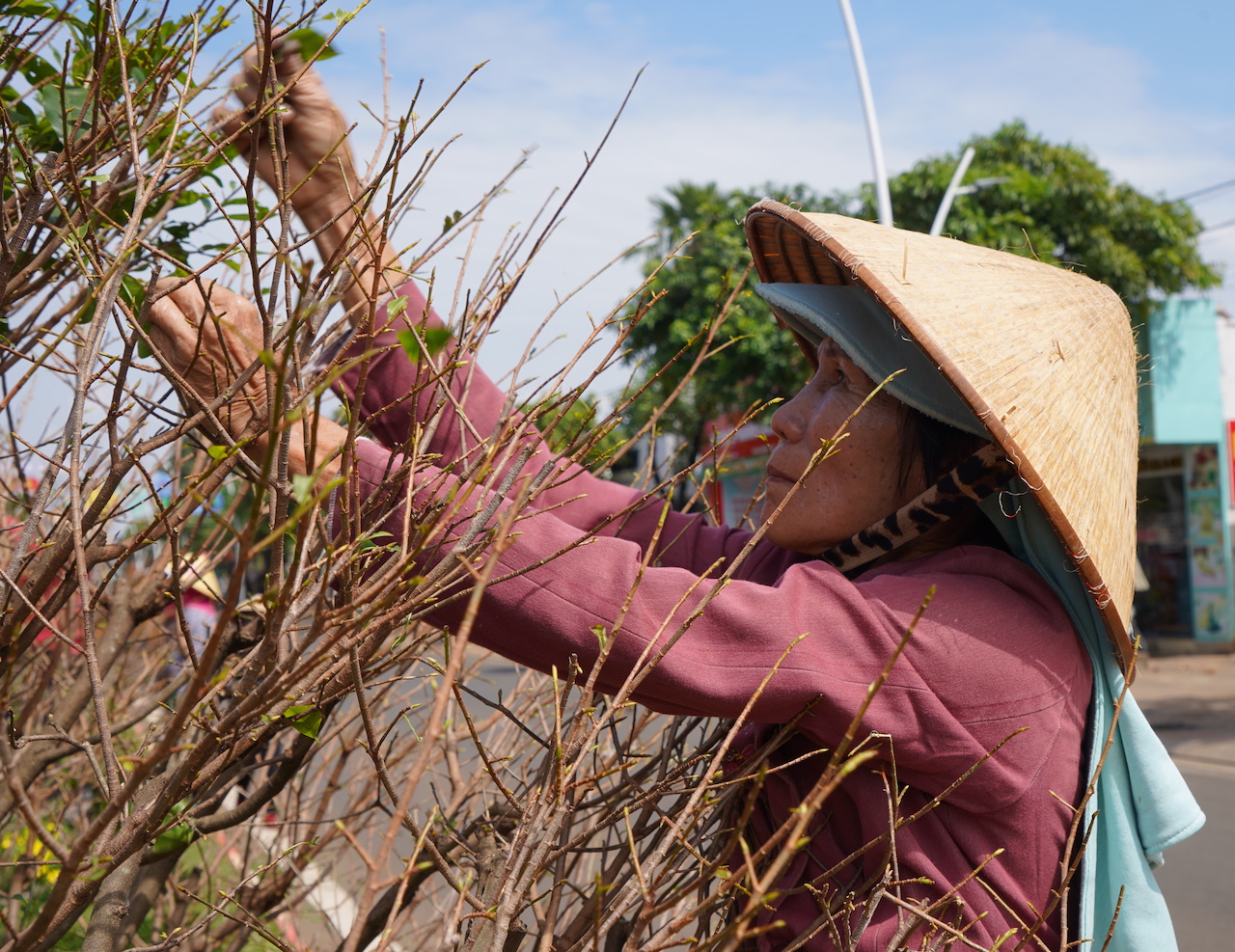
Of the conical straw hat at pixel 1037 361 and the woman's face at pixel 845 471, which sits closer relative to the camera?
the conical straw hat at pixel 1037 361

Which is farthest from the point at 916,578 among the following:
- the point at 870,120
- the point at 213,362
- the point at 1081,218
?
the point at 1081,218

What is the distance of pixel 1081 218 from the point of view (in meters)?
13.0

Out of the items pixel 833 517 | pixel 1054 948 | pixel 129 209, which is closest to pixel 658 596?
pixel 833 517

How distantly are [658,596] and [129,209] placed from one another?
0.92m

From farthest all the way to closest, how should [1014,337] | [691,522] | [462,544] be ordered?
[691,522] → [1014,337] → [462,544]

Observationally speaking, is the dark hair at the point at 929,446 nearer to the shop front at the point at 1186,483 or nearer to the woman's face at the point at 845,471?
the woman's face at the point at 845,471

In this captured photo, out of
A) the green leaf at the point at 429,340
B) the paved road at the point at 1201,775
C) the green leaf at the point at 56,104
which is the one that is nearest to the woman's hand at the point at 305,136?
the green leaf at the point at 56,104

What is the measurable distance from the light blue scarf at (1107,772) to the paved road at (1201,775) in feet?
14.0

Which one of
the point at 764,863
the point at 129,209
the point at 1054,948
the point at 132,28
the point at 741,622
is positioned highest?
the point at 132,28

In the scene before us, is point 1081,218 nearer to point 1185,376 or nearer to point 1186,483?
point 1185,376

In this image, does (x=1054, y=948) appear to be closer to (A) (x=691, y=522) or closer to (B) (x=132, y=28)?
(A) (x=691, y=522)

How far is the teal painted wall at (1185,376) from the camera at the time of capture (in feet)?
44.9

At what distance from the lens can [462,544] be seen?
1.00 meters

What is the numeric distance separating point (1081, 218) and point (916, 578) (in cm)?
1326
